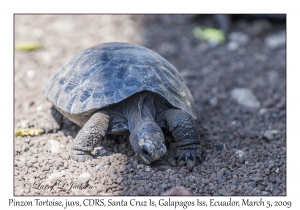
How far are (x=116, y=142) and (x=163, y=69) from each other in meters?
1.01

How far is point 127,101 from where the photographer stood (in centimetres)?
438

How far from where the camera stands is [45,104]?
5469 mm

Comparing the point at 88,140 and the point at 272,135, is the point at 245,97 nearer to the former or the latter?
the point at 272,135

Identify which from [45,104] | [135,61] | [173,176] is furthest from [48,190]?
[45,104]

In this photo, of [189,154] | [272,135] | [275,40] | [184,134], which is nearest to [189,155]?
[189,154]

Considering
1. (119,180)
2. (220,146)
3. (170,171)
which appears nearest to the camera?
(119,180)

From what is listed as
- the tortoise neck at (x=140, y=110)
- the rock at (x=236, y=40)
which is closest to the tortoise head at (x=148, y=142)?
the tortoise neck at (x=140, y=110)

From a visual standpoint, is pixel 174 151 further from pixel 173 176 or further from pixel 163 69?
pixel 163 69

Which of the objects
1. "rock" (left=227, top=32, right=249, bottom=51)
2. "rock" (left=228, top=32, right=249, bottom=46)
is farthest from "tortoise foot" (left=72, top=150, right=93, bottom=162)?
"rock" (left=228, top=32, right=249, bottom=46)

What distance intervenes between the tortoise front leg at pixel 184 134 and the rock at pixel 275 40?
12.6ft

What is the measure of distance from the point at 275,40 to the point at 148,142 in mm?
4698

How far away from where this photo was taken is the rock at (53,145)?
4.35 metres

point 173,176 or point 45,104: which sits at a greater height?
point 45,104

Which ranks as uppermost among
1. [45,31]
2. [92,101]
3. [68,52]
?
[45,31]
